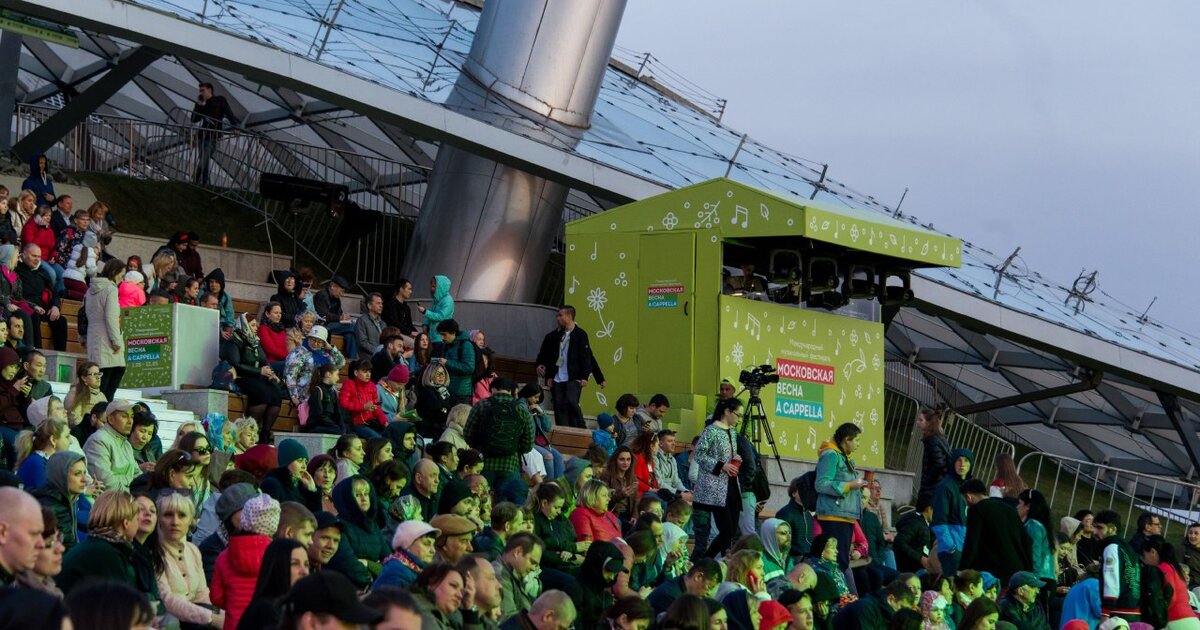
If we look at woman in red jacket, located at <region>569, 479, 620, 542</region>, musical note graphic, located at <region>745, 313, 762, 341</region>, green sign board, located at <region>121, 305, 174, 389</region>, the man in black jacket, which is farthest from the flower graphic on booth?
woman in red jacket, located at <region>569, 479, 620, 542</region>

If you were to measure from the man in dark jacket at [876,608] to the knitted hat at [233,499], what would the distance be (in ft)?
14.5

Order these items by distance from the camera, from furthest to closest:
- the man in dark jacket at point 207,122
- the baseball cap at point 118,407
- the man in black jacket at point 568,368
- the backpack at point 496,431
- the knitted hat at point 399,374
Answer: the man in dark jacket at point 207,122 < the man in black jacket at point 568,368 < the knitted hat at point 399,374 < the backpack at point 496,431 < the baseball cap at point 118,407

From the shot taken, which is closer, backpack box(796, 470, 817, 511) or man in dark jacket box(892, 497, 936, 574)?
backpack box(796, 470, 817, 511)

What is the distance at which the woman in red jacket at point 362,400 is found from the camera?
15.6m

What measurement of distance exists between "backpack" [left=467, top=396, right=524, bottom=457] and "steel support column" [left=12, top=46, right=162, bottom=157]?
1274cm

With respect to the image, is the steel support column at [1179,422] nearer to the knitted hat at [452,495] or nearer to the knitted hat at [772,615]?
the knitted hat at [772,615]

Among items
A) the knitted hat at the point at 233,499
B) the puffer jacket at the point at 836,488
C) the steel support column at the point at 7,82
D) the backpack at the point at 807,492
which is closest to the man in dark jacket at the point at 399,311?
the backpack at the point at 807,492

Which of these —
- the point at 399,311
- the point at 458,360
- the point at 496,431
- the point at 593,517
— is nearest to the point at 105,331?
the point at 458,360

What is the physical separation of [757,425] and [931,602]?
5495 millimetres

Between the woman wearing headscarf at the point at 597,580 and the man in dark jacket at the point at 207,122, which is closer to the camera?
the woman wearing headscarf at the point at 597,580

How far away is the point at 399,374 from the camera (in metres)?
16.3

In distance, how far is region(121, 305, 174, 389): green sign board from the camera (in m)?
16.6

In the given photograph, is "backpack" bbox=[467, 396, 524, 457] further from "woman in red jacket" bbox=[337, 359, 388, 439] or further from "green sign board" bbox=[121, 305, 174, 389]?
"green sign board" bbox=[121, 305, 174, 389]

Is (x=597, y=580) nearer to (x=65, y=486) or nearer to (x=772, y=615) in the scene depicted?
(x=772, y=615)
